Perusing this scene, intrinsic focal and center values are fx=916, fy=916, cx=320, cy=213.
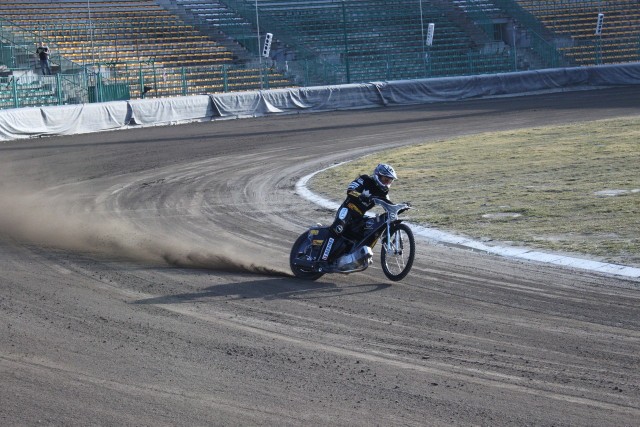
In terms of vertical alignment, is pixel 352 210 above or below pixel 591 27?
below

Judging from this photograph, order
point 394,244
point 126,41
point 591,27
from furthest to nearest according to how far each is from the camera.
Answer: point 591,27 → point 126,41 → point 394,244

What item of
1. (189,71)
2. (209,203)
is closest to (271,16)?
(189,71)

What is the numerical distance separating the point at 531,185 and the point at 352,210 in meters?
6.87

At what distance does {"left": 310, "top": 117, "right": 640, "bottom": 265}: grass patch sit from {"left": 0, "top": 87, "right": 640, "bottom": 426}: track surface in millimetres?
1363

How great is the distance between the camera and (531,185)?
16406mm

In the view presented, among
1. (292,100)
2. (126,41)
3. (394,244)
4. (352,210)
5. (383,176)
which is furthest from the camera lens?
(126,41)

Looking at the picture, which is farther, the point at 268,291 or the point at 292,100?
the point at 292,100

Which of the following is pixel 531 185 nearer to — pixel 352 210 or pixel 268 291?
pixel 352 210

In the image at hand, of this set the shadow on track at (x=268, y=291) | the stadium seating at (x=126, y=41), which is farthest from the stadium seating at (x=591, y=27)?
the shadow on track at (x=268, y=291)

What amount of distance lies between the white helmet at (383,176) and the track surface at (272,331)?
3.54 feet

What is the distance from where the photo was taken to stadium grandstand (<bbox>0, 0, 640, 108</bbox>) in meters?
37.1

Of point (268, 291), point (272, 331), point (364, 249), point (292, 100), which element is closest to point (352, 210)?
point (364, 249)

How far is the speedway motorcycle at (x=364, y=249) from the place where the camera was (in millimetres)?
10242

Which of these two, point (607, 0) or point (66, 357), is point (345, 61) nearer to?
point (607, 0)
